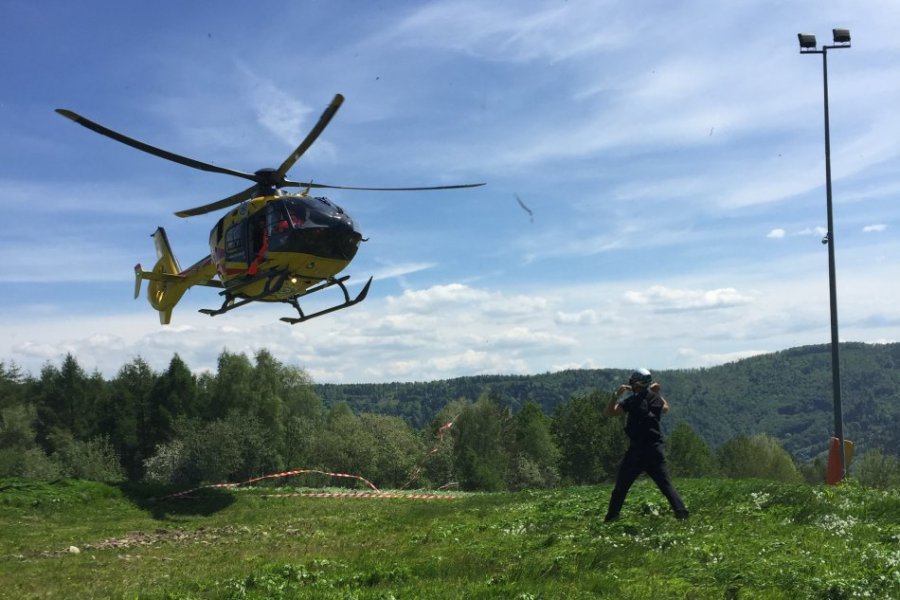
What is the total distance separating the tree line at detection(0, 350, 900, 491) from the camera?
7044 centimetres

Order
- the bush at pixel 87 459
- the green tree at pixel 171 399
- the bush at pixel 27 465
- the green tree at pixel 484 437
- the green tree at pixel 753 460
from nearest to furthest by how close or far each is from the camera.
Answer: the bush at pixel 27 465, the bush at pixel 87 459, the green tree at pixel 171 399, the green tree at pixel 484 437, the green tree at pixel 753 460

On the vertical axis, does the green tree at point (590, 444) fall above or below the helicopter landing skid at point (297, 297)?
below

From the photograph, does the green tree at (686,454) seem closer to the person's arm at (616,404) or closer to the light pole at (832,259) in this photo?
the light pole at (832,259)

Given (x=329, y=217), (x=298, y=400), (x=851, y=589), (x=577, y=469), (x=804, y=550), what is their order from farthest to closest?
1. (x=577, y=469)
2. (x=298, y=400)
3. (x=329, y=217)
4. (x=804, y=550)
5. (x=851, y=589)

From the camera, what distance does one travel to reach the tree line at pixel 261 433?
70.4 meters

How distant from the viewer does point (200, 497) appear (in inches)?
1088

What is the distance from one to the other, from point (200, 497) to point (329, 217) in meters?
11.9

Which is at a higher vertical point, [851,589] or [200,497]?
[851,589]

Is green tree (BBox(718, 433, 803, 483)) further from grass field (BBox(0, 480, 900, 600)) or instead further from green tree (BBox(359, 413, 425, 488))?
grass field (BBox(0, 480, 900, 600))

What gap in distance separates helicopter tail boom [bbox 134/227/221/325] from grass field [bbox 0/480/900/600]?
9.75 meters

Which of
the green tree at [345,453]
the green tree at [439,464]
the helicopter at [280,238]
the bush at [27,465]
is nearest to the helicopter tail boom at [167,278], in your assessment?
the helicopter at [280,238]

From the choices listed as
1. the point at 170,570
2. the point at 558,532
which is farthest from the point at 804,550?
the point at 170,570

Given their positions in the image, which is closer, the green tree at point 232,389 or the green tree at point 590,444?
the green tree at point 232,389

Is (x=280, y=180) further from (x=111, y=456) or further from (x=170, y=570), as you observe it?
(x=111, y=456)
